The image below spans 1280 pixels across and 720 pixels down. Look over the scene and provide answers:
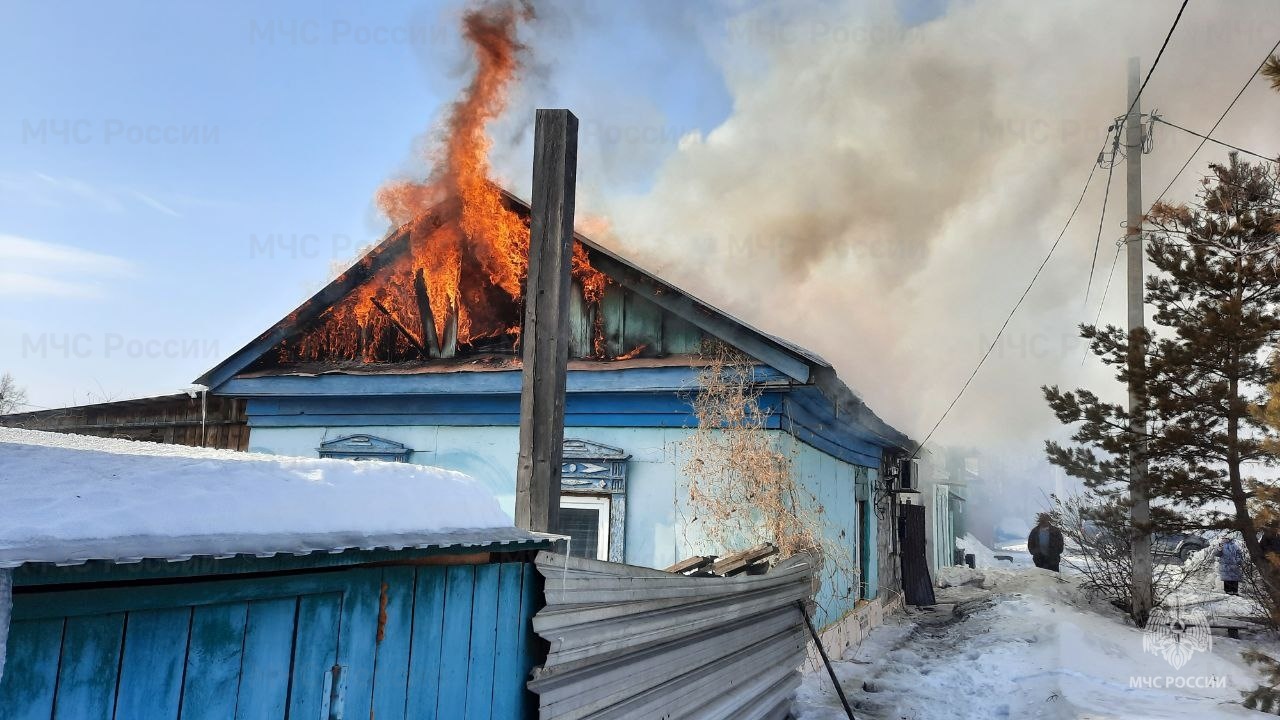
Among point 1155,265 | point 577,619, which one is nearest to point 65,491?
point 577,619

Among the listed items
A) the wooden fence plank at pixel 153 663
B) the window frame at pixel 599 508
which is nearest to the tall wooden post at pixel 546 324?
the wooden fence plank at pixel 153 663

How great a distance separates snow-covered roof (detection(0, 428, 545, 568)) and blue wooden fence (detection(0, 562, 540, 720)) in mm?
272

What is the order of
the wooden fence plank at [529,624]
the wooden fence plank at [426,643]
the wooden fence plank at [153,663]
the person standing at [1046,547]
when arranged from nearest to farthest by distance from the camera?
the wooden fence plank at [153,663] < the wooden fence plank at [426,643] < the wooden fence plank at [529,624] < the person standing at [1046,547]

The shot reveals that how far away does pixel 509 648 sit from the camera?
159 inches

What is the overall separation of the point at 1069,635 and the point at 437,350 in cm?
1021

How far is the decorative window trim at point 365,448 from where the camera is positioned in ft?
34.3

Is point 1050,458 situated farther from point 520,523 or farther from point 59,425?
point 59,425

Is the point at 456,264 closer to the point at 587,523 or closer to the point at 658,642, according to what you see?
the point at 587,523

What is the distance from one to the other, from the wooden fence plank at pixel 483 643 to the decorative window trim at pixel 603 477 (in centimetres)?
519

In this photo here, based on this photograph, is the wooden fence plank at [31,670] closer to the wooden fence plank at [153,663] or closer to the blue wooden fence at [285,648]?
the blue wooden fence at [285,648]

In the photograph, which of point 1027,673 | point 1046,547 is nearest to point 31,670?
point 1027,673

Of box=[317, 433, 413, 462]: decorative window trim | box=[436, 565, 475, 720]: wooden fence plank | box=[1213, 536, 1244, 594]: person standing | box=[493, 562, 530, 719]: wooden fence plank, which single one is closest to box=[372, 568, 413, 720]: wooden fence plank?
box=[436, 565, 475, 720]: wooden fence plank

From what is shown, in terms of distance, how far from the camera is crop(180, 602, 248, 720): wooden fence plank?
2.67m

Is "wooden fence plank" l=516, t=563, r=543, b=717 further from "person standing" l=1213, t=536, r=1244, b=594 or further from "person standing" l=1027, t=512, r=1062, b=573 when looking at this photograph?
"person standing" l=1027, t=512, r=1062, b=573
